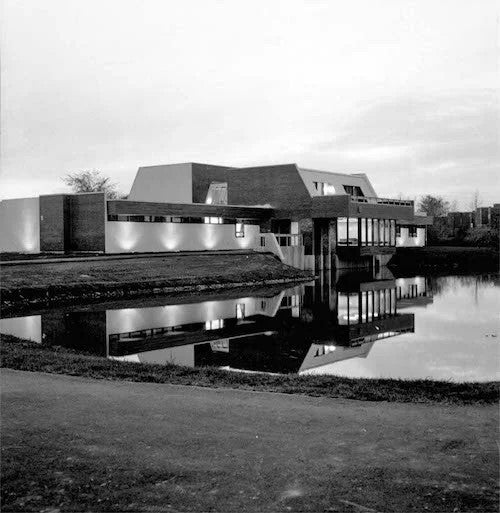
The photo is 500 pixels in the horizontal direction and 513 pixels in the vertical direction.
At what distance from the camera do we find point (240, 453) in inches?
266

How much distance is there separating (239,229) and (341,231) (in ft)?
31.1

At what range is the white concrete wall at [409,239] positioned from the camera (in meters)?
73.6

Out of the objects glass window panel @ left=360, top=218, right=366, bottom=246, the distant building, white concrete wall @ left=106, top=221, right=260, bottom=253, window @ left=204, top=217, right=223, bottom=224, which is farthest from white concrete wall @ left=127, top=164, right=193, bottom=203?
the distant building

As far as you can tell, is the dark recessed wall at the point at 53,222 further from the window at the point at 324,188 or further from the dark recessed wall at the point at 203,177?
the window at the point at 324,188

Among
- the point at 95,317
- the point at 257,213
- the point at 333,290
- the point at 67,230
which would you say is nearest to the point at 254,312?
the point at 95,317

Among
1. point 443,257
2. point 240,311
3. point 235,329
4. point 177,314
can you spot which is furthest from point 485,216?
point 235,329

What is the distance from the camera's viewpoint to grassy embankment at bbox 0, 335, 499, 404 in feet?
33.1

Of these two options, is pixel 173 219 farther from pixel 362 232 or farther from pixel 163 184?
pixel 362 232

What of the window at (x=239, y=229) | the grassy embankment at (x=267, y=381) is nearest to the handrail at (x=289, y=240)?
the window at (x=239, y=229)

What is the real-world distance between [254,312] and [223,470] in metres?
20.9

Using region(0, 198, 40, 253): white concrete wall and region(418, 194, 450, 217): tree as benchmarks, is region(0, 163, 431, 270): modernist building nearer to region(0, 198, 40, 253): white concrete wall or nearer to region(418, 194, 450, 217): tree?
region(0, 198, 40, 253): white concrete wall

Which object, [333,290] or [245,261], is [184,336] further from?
[245,261]

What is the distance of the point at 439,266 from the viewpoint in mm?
65188

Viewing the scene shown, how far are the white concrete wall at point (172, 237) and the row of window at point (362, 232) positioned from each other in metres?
7.79
